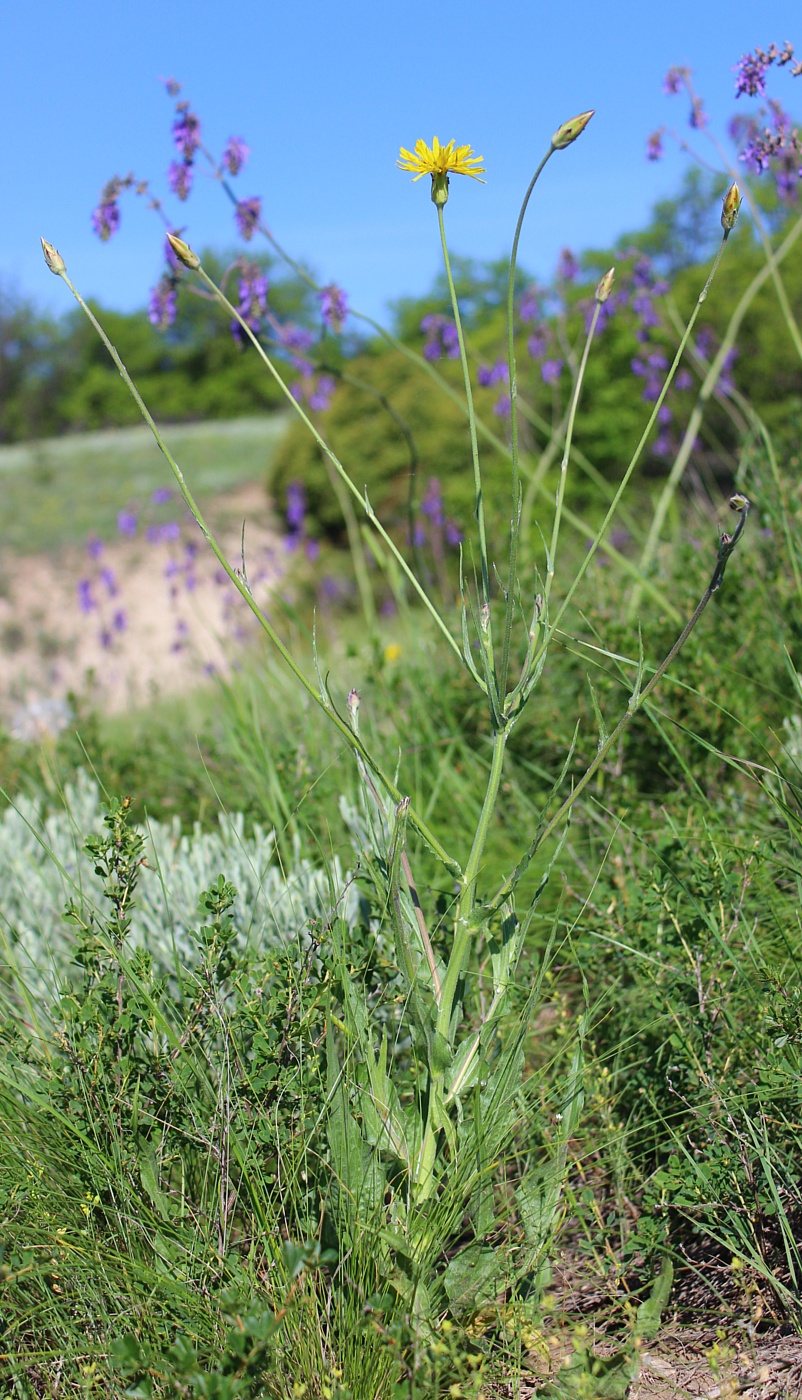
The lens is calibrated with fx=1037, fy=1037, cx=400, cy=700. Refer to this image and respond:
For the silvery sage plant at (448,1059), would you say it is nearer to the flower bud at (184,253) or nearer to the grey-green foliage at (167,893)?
the flower bud at (184,253)

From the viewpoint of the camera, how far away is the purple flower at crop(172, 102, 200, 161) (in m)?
3.10

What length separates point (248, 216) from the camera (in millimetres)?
3146

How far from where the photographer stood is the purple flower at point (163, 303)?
302 centimetres

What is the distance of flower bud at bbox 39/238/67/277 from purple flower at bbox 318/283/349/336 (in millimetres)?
1548

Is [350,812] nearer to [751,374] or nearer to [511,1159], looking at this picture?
[511,1159]

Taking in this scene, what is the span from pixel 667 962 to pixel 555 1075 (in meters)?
0.30

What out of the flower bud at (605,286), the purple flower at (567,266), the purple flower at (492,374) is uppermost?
the purple flower at (567,266)

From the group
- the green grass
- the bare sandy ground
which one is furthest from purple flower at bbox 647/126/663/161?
the green grass

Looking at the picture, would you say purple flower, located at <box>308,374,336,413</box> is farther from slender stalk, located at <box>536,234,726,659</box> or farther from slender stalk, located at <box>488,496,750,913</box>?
slender stalk, located at <box>488,496,750,913</box>

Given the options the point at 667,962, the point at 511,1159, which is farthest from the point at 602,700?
the point at 511,1159

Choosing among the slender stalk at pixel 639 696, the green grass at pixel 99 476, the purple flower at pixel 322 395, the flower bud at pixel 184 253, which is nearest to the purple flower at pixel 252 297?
the purple flower at pixel 322 395

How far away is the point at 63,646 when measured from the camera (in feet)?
49.6

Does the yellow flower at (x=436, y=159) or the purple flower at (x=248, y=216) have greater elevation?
the purple flower at (x=248, y=216)

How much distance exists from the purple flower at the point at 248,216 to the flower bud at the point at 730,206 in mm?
1949
